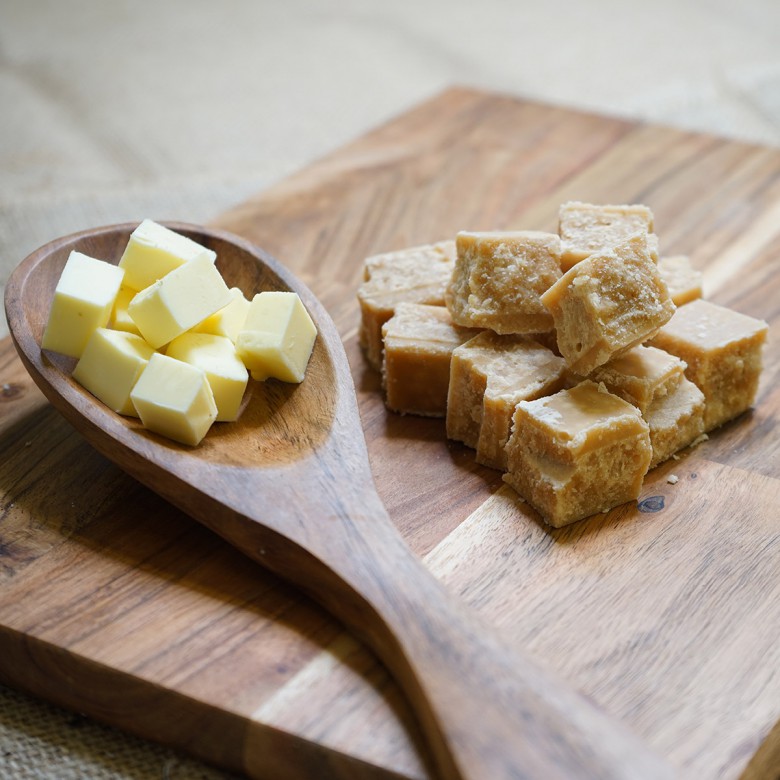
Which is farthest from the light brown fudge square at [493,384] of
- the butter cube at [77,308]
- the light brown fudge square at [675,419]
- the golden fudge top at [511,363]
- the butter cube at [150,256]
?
the butter cube at [77,308]

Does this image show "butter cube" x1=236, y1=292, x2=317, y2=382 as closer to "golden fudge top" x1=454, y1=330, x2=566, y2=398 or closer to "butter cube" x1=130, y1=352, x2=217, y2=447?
"butter cube" x1=130, y1=352, x2=217, y2=447

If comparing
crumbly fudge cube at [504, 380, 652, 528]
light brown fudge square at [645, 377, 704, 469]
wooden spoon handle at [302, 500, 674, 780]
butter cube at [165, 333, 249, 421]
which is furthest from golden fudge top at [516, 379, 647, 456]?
butter cube at [165, 333, 249, 421]

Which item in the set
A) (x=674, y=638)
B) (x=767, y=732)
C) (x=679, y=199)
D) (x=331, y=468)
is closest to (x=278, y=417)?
(x=331, y=468)

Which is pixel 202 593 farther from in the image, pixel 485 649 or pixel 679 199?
pixel 679 199

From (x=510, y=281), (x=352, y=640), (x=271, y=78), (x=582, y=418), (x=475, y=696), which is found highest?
(x=510, y=281)

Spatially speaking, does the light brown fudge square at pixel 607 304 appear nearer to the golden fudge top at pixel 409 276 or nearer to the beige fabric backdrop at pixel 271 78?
the golden fudge top at pixel 409 276

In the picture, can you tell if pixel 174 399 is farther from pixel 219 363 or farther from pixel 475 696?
pixel 475 696

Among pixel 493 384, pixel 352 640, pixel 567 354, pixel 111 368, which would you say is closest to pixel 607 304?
pixel 567 354
